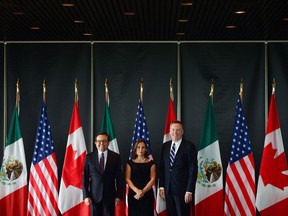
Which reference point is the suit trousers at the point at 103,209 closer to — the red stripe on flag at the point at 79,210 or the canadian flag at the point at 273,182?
the red stripe on flag at the point at 79,210

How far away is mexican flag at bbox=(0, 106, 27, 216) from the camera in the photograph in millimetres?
8117

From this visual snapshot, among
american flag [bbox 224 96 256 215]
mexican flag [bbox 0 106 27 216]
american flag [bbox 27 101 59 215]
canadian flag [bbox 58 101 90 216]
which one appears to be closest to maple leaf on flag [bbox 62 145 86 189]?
canadian flag [bbox 58 101 90 216]

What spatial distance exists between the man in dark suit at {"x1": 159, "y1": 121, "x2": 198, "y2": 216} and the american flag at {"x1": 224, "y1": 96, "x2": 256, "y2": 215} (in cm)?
123

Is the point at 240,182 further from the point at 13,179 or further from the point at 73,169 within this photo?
the point at 13,179

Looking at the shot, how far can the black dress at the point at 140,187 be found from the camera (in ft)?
22.9

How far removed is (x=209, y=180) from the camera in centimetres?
811

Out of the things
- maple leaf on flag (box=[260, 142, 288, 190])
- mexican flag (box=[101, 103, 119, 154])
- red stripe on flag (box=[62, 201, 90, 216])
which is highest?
mexican flag (box=[101, 103, 119, 154])

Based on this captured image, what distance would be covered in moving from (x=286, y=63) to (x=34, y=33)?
159 inches

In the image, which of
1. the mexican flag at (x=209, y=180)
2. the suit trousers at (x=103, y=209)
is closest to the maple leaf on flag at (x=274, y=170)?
the mexican flag at (x=209, y=180)

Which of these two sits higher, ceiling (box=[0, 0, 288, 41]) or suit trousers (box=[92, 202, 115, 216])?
ceiling (box=[0, 0, 288, 41])

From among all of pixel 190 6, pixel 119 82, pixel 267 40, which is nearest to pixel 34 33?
pixel 119 82

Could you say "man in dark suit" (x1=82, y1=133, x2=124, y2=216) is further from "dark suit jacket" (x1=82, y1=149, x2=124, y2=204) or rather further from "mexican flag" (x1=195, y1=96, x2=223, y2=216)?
"mexican flag" (x1=195, y1=96, x2=223, y2=216)

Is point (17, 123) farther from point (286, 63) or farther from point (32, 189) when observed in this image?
point (286, 63)

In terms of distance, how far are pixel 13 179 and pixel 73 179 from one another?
3.07ft
